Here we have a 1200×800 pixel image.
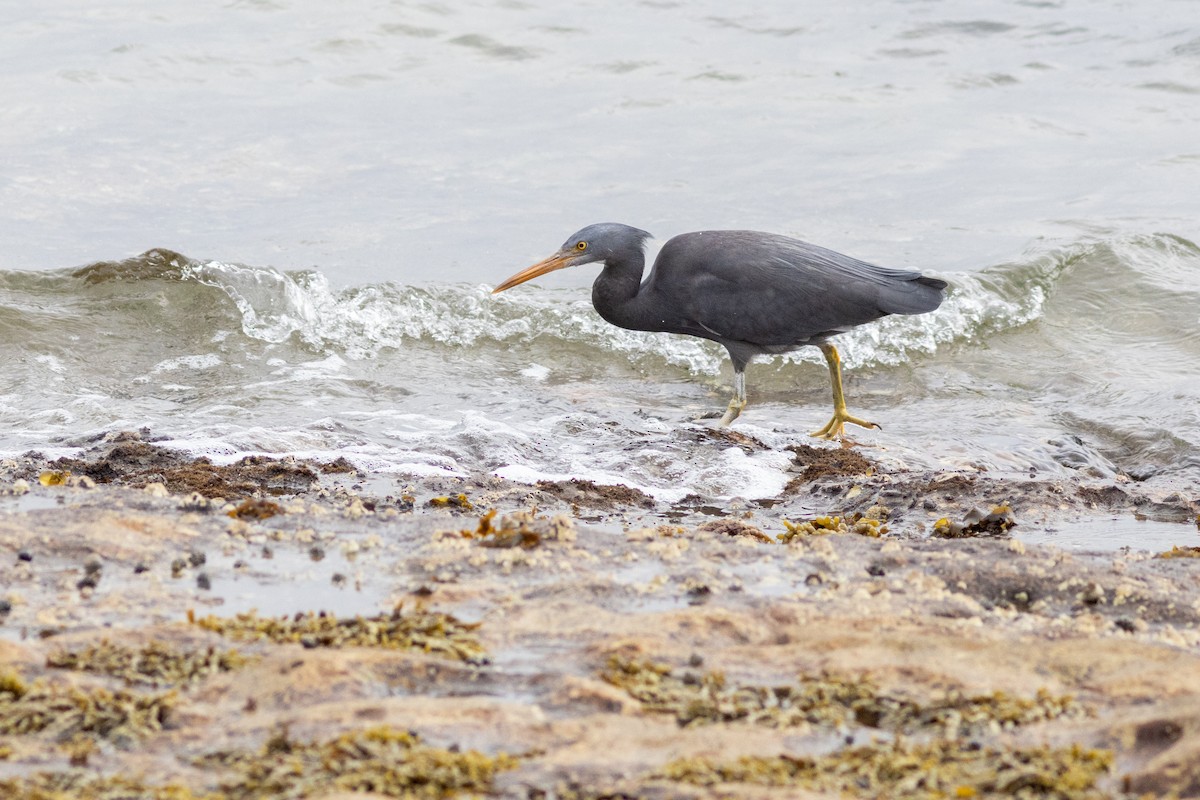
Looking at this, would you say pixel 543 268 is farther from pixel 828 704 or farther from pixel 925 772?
pixel 925 772

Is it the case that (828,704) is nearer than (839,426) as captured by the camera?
Yes

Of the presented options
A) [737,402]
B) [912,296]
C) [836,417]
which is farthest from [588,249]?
[912,296]

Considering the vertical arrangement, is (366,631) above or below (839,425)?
above

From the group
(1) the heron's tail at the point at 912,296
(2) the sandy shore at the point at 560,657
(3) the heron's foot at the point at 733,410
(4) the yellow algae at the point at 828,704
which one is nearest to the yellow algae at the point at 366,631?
(2) the sandy shore at the point at 560,657

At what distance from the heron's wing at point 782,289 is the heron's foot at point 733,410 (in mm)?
360

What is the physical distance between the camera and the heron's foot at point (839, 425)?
712 cm

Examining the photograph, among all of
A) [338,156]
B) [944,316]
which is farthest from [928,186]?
[338,156]

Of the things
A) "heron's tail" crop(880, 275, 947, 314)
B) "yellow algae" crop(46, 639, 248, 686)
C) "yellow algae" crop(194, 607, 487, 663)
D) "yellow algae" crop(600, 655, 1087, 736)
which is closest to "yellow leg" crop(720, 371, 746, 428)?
"heron's tail" crop(880, 275, 947, 314)

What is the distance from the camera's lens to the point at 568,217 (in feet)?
35.2

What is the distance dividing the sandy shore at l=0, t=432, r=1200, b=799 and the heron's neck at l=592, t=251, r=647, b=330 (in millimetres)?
3507

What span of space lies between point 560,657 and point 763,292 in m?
4.58

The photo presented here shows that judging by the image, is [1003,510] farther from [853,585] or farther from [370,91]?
[370,91]

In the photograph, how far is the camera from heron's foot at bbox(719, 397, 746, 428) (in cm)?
743

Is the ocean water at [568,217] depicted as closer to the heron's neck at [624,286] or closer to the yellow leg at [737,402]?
the yellow leg at [737,402]
